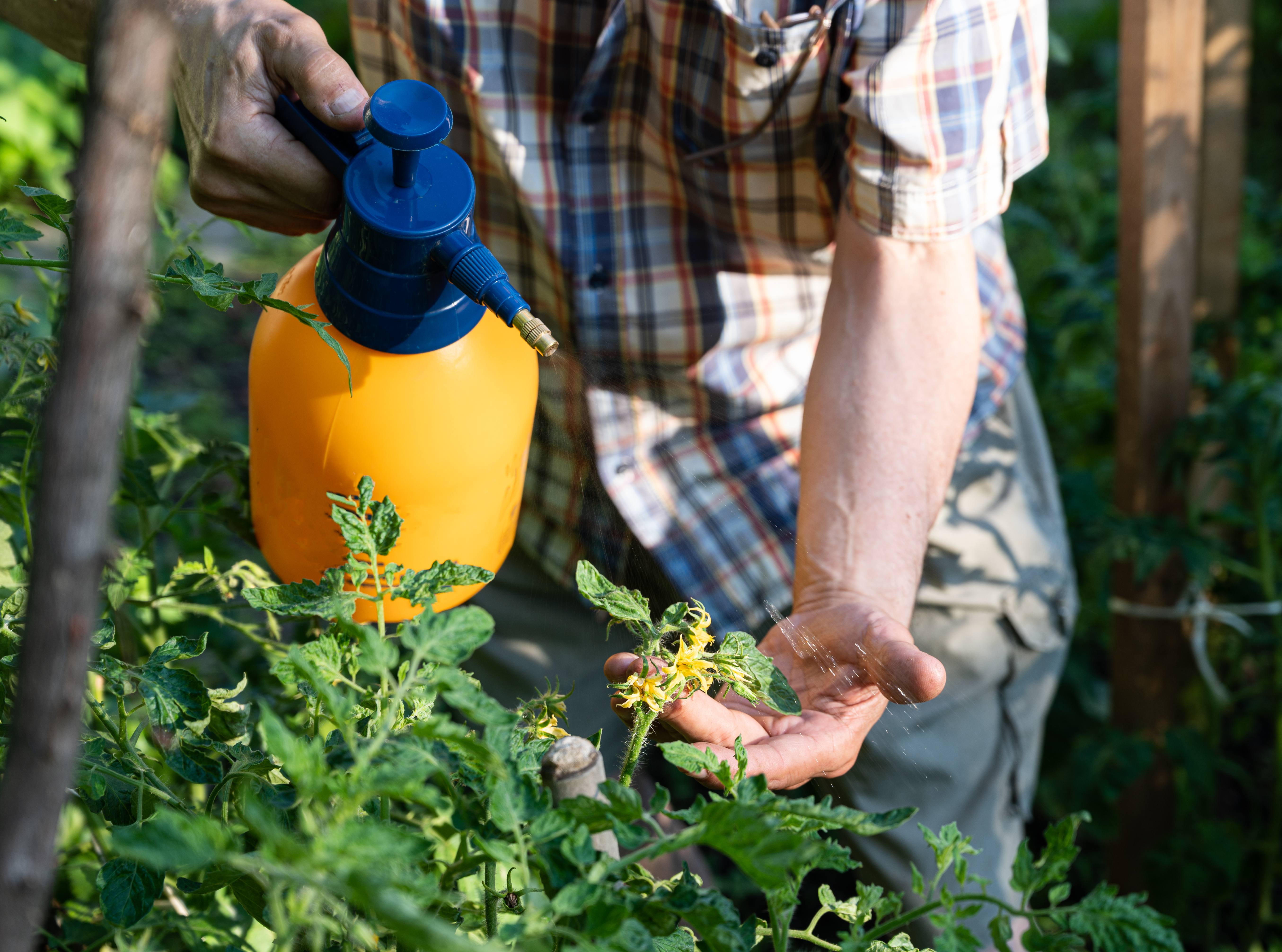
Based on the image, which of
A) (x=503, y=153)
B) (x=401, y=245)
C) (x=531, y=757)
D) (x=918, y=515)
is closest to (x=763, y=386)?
(x=918, y=515)

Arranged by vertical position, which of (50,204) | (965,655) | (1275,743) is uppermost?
(50,204)

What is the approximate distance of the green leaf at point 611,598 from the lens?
0.63m

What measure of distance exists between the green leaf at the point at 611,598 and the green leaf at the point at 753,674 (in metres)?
0.05

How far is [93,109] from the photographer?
0.34m

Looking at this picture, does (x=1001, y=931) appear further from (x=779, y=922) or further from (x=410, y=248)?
(x=410, y=248)

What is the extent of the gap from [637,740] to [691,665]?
58 millimetres

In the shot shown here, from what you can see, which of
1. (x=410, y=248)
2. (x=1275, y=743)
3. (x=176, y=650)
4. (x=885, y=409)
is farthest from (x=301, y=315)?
(x=1275, y=743)

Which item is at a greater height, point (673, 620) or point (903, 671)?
point (673, 620)

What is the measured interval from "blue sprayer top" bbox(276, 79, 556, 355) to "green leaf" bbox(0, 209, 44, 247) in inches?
8.1

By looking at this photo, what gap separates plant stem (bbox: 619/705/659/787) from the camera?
64cm

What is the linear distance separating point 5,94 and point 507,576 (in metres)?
3.45

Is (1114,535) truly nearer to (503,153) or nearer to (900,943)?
(503,153)

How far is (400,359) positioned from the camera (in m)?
0.80

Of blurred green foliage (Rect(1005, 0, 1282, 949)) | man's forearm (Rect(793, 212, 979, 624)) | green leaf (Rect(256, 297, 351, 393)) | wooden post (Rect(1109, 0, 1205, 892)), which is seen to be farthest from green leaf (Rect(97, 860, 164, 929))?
wooden post (Rect(1109, 0, 1205, 892))
